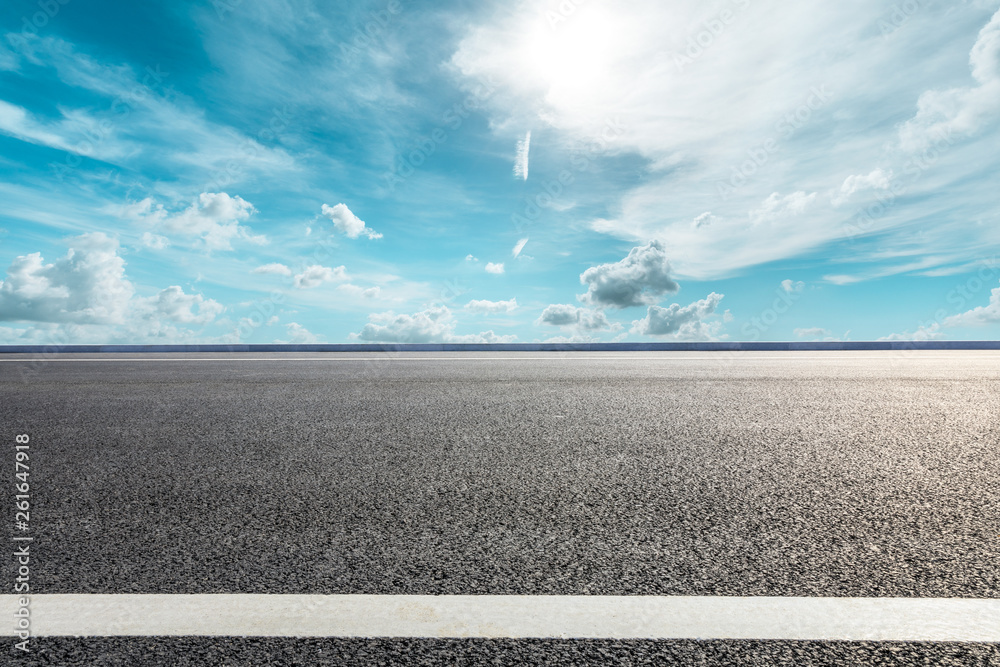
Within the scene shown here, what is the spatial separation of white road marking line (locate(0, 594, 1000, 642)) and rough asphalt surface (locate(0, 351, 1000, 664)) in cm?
5

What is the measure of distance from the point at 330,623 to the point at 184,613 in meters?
0.43

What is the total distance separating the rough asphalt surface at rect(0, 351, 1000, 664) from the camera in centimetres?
183

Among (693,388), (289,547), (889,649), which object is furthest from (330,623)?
(693,388)

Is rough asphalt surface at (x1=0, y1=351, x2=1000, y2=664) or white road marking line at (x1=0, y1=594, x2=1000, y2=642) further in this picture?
rough asphalt surface at (x1=0, y1=351, x2=1000, y2=664)

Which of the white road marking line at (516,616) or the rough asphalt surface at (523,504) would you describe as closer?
the white road marking line at (516,616)

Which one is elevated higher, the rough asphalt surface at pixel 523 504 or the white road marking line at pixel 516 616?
the rough asphalt surface at pixel 523 504

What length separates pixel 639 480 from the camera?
3010mm

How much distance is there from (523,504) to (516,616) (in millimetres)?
1012

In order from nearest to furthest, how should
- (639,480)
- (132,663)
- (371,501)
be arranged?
(132,663)
(371,501)
(639,480)

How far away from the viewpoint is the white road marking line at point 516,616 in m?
1.54

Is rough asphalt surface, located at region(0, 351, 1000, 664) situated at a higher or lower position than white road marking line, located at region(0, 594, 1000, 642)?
higher

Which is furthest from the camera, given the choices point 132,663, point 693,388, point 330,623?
point 693,388

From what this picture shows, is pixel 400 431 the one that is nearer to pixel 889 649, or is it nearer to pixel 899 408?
pixel 889 649

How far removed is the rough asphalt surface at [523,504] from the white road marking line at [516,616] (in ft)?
0.18
